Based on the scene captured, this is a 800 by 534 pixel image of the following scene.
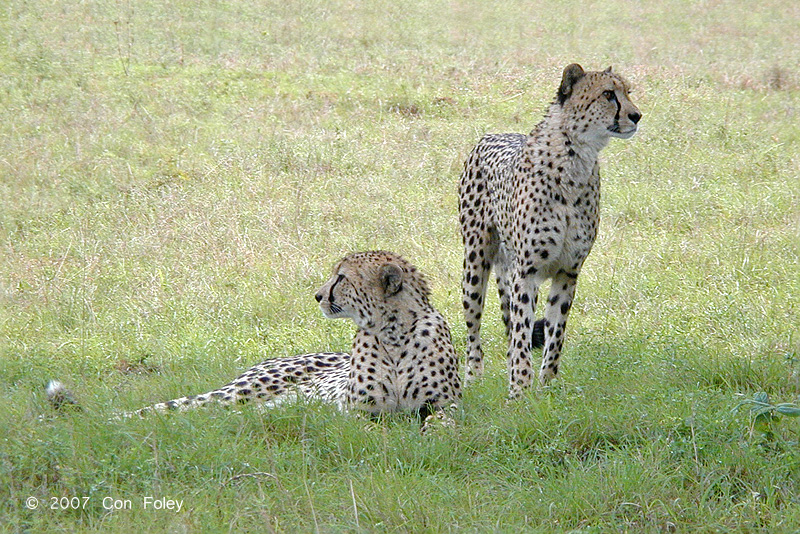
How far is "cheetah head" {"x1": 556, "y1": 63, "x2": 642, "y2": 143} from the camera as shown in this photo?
4.51 meters

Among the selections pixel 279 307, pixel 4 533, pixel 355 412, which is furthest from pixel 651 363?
pixel 4 533

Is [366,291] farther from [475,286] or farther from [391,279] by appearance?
[475,286]

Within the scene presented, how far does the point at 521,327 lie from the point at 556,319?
207 millimetres

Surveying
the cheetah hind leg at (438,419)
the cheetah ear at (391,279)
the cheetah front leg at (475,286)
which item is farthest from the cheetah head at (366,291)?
the cheetah front leg at (475,286)

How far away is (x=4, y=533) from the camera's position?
9.84ft

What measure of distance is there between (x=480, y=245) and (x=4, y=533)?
291 cm

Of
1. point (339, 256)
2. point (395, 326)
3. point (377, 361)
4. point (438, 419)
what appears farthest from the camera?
point (339, 256)

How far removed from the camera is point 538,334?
515 centimetres

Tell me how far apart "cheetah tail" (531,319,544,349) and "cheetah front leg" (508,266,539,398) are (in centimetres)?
48

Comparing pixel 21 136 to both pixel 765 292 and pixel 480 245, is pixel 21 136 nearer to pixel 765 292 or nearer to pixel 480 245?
pixel 480 245

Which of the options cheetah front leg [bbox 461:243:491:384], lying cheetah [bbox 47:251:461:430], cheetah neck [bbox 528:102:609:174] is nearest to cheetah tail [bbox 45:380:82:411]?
lying cheetah [bbox 47:251:461:430]

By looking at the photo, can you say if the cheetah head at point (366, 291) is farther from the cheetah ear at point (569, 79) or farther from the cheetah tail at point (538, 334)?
the cheetah ear at point (569, 79)

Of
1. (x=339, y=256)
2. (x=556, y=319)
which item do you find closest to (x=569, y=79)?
(x=556, y=319)

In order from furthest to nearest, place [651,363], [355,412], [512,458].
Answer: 1. [651,363]
2. [355,412]
3. [512,458]
